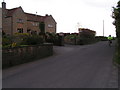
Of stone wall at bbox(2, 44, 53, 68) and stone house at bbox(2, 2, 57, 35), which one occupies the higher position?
stone house at bbox(2, 2, 57, 35)

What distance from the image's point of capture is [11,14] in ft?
115

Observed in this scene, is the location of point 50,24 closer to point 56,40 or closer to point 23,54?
point 56,40

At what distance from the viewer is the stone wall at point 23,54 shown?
32.8ft

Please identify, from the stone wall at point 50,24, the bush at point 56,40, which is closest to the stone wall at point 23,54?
the bush at point 56,40

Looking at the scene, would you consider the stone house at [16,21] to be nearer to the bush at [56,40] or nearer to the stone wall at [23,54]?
the bush at [56,40]

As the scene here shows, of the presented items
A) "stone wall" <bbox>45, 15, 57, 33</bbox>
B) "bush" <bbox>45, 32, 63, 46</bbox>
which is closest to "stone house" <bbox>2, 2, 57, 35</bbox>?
"stone wall" <bbox>45, 15, 57, 33</bbox>

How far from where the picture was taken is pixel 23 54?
459 inches

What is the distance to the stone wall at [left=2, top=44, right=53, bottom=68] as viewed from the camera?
10.00 m

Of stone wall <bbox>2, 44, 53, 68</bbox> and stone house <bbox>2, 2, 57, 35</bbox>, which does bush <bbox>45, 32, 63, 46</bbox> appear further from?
stone wall <bbox>2, 44, 53, 68</bbox>

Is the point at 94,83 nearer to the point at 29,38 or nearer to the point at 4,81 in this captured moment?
the point at 4,81

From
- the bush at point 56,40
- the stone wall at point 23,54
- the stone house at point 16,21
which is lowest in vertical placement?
the stone wall at point 23,54

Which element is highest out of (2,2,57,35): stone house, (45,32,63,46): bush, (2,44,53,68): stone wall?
(2,2,57,35): stone house

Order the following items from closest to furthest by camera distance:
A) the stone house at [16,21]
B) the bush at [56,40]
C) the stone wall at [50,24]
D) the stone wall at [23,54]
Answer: the stone wall at [23,54]
the bush at [56,40]
the stone house at [16,21]
the stone wall at [50,24]

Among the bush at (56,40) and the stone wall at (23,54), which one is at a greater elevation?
the bush at (56,40)
